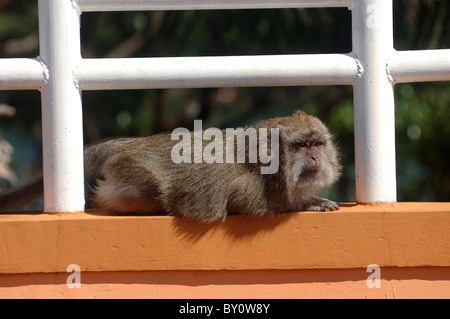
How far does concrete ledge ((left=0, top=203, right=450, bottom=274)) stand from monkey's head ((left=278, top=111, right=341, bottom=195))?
1.41ft

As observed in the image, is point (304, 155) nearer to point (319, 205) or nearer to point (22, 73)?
point (319, 205)

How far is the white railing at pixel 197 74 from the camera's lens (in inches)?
128

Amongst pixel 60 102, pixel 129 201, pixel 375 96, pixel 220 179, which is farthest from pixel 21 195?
pixel 375 96

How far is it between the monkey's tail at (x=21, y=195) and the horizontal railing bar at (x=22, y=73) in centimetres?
81

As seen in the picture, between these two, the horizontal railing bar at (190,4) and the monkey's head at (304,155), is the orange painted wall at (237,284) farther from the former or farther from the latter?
the horizontal railing bar at (190,4)

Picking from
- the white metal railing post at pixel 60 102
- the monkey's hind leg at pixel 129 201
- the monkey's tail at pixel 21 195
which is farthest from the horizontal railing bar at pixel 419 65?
the monkey's tail at pixel 21 195

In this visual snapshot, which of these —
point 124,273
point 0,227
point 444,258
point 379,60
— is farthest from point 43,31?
point 444,258

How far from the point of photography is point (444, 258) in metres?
3.14

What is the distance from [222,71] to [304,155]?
0.67m

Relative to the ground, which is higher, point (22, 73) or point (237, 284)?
point (22, 73)

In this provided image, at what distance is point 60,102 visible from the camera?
324cm

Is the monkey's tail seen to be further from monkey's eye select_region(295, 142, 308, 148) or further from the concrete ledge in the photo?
monkey's eye select_region(295, 142, 308, 148)

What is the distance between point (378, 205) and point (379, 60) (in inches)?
25.7

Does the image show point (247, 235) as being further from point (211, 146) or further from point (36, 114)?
→ point (36, 114)
